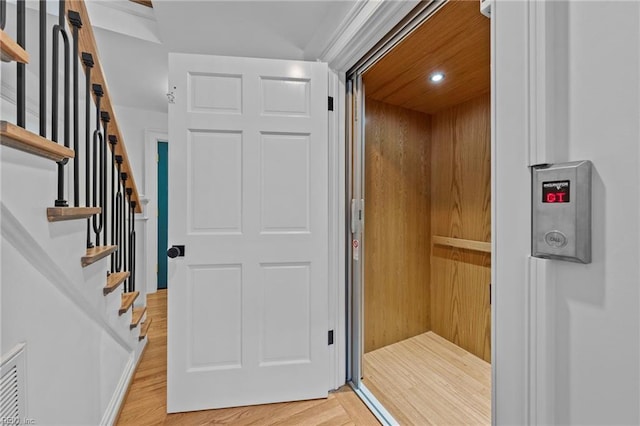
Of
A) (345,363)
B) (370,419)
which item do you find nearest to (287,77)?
(345,363)

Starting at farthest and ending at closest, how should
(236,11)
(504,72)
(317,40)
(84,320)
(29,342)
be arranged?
(317,40), (236,11), (84,320), (29,342), (504,72)

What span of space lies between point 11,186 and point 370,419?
5.74 ft

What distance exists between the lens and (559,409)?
0.65 m

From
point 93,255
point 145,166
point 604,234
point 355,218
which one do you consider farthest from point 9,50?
point 145,166

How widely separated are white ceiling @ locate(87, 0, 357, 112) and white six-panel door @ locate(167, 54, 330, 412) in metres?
0.26

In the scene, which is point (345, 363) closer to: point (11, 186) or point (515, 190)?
point (515, 190)

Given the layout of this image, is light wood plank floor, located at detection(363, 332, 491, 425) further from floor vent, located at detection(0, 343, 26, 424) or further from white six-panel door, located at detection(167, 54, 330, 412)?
floor vent, located at detection(0, 343, 26, 424)

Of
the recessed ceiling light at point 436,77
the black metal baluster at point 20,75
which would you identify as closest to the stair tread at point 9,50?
the black metal baluster at point 20,75

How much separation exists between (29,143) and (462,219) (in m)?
2.52

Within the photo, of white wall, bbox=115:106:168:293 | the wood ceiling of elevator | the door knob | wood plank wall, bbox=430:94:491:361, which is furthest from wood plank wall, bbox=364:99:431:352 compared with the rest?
white wall, bbox=115:106:168:293

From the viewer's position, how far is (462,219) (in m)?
2.53

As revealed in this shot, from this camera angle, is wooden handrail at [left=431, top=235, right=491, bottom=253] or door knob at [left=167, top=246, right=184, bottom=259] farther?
wooden handrail at [left=431, top=235, right=491, bottom=253]

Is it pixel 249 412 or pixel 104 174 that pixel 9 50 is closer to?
pixel 104 174

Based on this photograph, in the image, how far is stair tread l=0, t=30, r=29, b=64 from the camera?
719 mm
